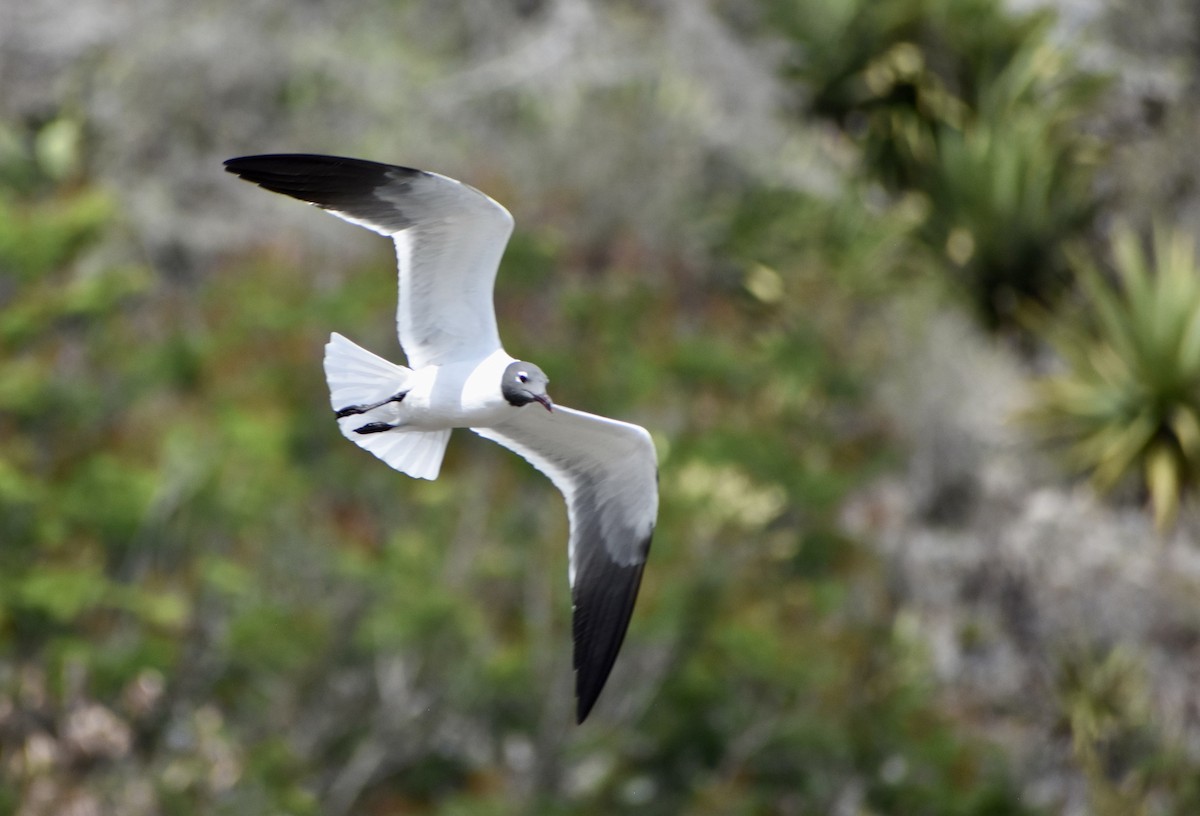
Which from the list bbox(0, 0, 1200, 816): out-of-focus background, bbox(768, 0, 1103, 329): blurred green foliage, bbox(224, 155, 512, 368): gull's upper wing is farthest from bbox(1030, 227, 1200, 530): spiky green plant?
bbox(224, 155, 512, 368): gull's upper wing

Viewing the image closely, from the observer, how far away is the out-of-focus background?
390 inches

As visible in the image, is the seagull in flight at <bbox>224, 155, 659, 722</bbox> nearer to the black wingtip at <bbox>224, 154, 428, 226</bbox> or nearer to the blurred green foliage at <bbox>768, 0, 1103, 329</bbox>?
the black wingtip at <bbox>224, 154, 428, 226</bbox>

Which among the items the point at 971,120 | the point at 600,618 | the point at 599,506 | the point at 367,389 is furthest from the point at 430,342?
the point at 971,120

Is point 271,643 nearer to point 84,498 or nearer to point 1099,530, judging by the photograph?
point 84,498

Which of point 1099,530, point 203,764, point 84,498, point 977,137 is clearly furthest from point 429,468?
point 977,137

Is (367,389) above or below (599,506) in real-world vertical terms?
above

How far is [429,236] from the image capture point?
4.91 meters

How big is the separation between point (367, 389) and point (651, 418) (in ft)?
21.8

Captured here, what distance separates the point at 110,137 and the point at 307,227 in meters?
1.71

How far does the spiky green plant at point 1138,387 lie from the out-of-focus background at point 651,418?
0.11 ft

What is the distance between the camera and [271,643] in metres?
9.20

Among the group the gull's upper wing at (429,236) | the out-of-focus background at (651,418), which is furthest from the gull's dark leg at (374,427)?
the out-of-focus background at (651,418)

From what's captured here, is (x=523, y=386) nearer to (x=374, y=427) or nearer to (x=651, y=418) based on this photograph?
(x=374, y=427)

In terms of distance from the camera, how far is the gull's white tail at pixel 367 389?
494cm
